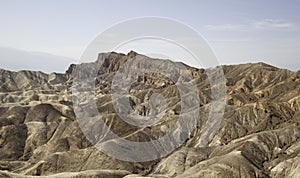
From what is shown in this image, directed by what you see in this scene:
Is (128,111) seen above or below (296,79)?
below

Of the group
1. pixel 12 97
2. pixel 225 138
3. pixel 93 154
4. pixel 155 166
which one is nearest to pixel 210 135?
pixel 225 138

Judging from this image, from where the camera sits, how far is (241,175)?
7556cm

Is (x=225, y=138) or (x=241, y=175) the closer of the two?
(x=241, y=175)

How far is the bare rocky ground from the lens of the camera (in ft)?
265

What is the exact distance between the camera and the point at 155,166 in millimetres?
92500

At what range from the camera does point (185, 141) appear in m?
117

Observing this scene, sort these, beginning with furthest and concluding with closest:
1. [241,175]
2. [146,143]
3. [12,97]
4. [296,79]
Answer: [12,97], [296,79], [146,143], [241,175]

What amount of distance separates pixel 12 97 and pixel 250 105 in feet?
408

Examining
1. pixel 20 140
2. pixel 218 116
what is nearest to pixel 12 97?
pixel 20 140

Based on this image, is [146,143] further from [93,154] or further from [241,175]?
[241,175]

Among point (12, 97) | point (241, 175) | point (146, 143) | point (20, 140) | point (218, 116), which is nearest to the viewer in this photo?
point (241, 175)

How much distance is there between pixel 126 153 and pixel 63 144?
81.7 ft

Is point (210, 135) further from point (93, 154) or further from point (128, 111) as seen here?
point (128, 111)

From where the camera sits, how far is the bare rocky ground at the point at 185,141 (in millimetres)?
80812
